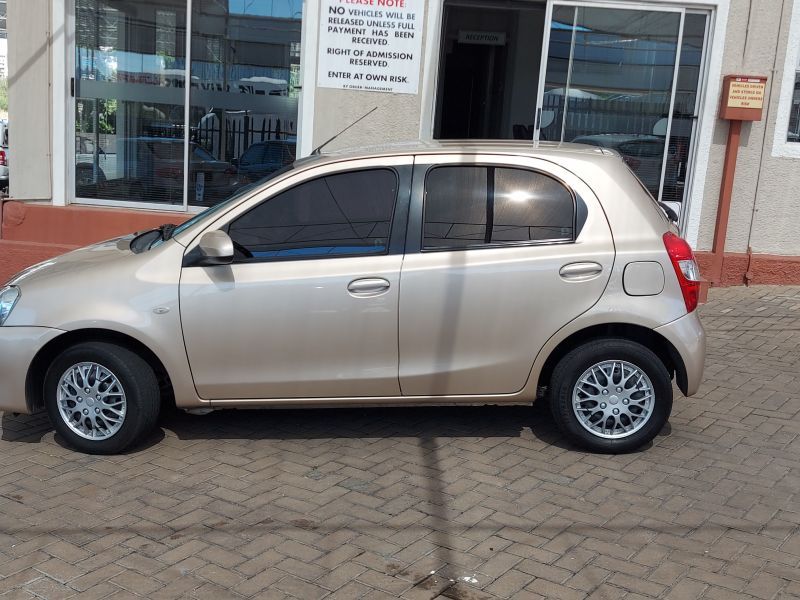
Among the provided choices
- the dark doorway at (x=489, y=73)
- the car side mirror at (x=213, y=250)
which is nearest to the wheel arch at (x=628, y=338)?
the car side mirror at (x=213, y=250)

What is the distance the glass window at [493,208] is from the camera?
5062 mm

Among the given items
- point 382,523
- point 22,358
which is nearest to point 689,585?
point 382,523

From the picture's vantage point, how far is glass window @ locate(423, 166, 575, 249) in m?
5.06

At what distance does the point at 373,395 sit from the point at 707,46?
20.1 ft

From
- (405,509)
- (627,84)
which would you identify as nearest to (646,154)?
(627,84)

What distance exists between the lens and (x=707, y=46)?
30.0 ft

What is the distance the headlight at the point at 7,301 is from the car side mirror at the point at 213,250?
107cm

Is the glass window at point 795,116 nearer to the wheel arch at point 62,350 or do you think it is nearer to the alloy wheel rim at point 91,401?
the wheel arch at point 62,350

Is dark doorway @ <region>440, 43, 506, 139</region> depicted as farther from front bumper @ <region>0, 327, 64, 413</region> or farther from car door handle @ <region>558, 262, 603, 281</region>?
front bumper @ <region>0, 327, 64, 413</region>

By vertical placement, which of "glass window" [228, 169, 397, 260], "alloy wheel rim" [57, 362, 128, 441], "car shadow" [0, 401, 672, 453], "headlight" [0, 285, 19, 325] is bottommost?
"car shadow" [0, 401, 672, 453]

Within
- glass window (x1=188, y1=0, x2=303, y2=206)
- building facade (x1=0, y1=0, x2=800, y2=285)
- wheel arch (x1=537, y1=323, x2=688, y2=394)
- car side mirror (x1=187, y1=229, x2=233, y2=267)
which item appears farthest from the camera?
glass window (x1=188, y1=0, x2=303, y2=206)

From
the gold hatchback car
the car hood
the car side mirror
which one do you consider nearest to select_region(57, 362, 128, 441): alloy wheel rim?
the gold hatchback car

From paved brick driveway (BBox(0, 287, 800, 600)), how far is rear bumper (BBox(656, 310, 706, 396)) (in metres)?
0.47

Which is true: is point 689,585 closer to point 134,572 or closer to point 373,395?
point 373,395
